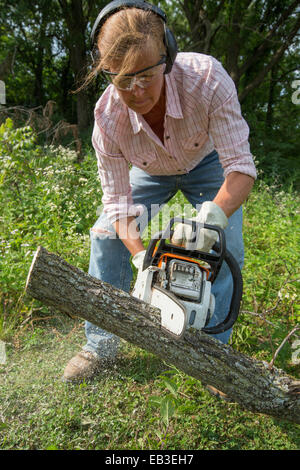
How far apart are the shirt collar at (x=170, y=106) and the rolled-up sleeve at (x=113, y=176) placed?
196mm

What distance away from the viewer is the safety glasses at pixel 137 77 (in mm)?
1647

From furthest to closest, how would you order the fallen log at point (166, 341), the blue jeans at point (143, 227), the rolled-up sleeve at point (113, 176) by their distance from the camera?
1. the blue jeans at point (143, 227)
2. the rolled-up sleeve at point (113, 176)
3. the fallen log at point (166, 341)

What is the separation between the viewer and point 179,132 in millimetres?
2168

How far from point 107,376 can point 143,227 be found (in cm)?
103

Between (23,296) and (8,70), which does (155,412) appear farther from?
(8,70)

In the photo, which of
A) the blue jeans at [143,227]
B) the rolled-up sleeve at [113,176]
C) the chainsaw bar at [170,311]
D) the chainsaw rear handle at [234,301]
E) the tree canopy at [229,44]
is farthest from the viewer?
the tree canopy at [229,44]

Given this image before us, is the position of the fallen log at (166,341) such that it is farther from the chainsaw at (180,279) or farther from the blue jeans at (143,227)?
the blue jeans at (143,227)

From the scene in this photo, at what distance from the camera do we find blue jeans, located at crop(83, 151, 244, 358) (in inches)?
93.7

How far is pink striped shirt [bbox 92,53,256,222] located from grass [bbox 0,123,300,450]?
1.00 meters

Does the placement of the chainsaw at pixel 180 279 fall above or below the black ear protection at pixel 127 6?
below

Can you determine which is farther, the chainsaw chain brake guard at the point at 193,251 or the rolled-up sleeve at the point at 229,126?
the rolled-up sleeve at the point at 229,126

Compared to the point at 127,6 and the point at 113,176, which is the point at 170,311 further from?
the point at 127,6

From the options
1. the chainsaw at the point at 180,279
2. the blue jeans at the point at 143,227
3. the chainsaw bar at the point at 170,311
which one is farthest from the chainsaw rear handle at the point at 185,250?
the blue jeans at the point at 143,227

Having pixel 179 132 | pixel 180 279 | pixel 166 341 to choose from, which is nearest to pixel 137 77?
pixel 179 132
